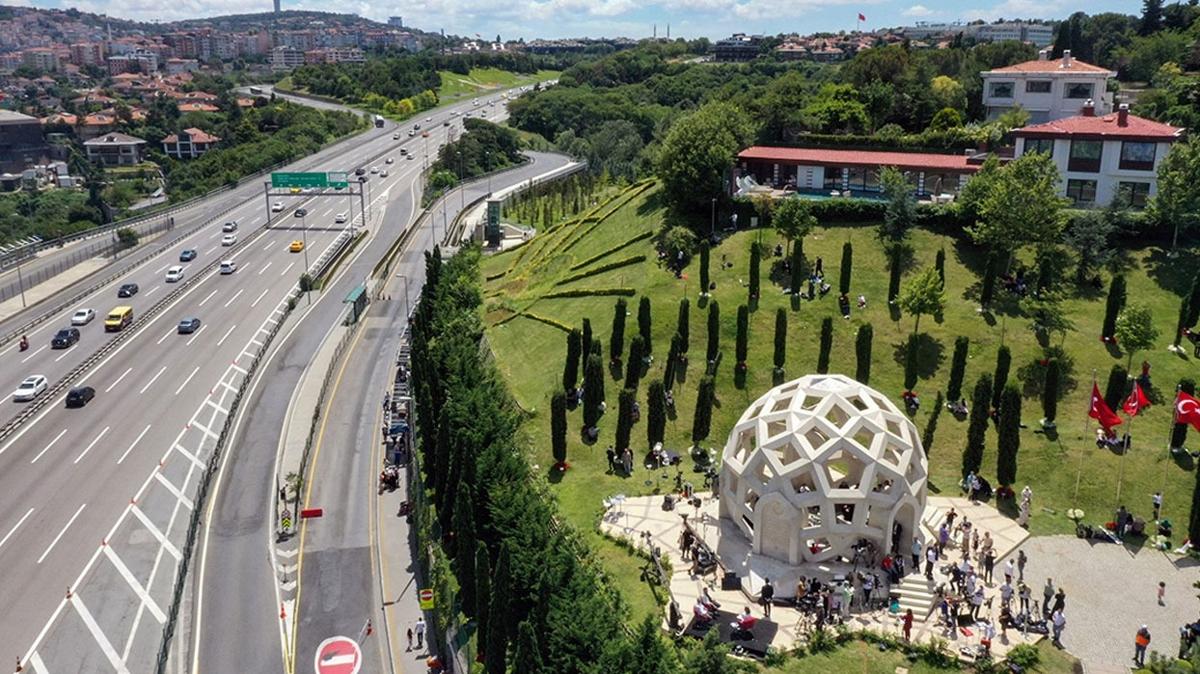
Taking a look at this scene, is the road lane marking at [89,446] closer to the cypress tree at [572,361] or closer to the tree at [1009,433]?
the cypress tree at [572,361]

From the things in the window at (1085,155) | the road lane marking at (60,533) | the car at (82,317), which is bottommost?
the road lane marking at (60,533)

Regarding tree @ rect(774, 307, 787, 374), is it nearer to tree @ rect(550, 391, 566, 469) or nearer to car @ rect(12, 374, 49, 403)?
tree @ rect(550, 391, 566, 469)

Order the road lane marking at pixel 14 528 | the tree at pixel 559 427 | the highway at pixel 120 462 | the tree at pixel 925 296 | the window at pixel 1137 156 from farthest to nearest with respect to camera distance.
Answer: the window at pixel 1137 156 < the tree at pixel 925 296 < the tree at pixel 559 427 < the road lane marking at pixel 14 528 < the highway at pixel 120 462

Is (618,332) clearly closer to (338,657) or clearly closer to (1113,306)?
(338,657)

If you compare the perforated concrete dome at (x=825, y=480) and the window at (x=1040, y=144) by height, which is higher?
the window at (x=1040, y=144)

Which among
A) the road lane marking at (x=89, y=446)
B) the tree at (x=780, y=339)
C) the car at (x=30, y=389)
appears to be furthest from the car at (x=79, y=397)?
the tree at (x=780, y=339)

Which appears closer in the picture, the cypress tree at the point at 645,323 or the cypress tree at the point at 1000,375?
the cypress tree at the point at 1000,375

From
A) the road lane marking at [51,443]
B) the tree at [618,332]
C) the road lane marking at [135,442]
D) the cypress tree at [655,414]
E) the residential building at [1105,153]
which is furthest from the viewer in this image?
the residential building at [1105,153]
